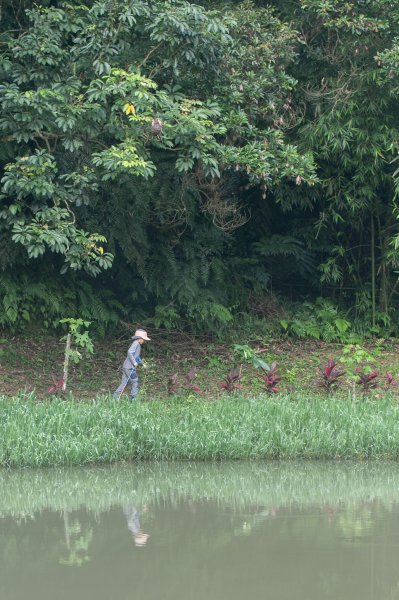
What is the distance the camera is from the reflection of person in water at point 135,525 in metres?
7.68

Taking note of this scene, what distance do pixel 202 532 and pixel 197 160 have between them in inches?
269

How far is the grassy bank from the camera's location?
10766 mm

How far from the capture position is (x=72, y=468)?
1073 cm

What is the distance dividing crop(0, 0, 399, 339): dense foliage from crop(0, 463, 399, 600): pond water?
12.2ft

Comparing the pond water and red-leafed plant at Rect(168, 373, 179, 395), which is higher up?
red-leafed plant at Rect(168, 373, 179, 395)

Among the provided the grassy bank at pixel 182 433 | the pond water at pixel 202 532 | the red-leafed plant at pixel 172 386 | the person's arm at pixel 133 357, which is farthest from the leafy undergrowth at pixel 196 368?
the pond water at pixel 202 532

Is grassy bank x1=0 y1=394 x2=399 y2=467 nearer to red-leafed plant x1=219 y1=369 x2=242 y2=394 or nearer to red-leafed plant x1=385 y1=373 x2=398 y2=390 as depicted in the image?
red-leafed plant x1=219 y1=369 x2=242 y2=394

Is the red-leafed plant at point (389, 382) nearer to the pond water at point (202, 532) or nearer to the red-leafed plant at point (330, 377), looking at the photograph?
the red-leafed plant at point (330, 377)

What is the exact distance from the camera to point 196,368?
15898mm

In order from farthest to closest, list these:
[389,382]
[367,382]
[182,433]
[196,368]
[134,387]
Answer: [196,368]
[389,382]
[367,382]
[134,387]
[182,433]

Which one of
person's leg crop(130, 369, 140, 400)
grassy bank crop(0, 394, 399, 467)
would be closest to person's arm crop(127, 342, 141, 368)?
person's leg crop(130, 369, 140, 400)

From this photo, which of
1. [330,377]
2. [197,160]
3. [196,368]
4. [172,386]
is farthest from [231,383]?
[197,160]

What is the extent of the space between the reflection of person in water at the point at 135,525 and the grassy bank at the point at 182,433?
1921mm

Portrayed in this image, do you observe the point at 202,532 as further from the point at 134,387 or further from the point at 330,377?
the point at 330,377
